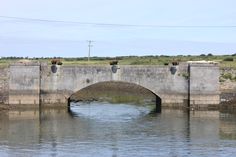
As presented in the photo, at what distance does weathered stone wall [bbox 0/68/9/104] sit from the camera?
5191 centimetres

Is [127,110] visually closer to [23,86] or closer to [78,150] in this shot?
[23,86]

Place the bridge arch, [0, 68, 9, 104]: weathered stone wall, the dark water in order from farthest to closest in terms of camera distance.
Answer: the bridge arch, [0, 68, 9, 104]: weathered stone wall, the dark water

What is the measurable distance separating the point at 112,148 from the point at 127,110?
718 inches

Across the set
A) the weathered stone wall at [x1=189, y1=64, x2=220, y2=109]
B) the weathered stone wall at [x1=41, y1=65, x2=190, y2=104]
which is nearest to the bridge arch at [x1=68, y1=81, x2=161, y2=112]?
the weathered stone wall at [x1=41, y1=65, x2=190, y2=104]

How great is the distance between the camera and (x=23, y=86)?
5156 cm

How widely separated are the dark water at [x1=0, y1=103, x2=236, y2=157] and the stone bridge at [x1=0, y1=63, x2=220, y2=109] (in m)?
1.62

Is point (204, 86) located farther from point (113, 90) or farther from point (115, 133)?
point (113, 90)

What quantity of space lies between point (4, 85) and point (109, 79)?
905 centimetres

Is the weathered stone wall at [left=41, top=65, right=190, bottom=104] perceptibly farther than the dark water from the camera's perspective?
Yes

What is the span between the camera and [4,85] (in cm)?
5225

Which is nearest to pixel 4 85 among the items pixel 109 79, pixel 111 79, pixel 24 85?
pixel 24 85

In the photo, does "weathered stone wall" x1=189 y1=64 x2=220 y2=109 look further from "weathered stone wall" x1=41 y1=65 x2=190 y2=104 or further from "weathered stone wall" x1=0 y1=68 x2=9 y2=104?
"weathered stone wall" x1=0 y1=68 x2=9 y2=104

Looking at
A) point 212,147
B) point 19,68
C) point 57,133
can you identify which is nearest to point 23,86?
point 19,68

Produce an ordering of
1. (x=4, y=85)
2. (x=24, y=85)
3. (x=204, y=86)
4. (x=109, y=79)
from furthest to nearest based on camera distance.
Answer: (x=109, y=79) → (x=4, y=85) → (x=204, y=86) → (x=24, y=85)
